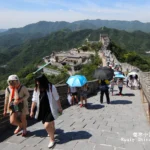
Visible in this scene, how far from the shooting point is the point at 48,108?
17.0ft

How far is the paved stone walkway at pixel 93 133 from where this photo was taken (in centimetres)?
518

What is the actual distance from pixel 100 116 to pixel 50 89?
331 centimetres

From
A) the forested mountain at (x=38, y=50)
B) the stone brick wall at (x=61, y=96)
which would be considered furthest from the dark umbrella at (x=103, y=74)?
the forested mountain at (x=38, y=50)

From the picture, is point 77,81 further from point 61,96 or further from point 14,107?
point 14,107

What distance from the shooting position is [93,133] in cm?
598

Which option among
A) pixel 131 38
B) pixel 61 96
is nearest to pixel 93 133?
pixel 61 96

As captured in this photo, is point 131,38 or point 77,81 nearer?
point 77,81

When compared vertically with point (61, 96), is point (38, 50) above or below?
below

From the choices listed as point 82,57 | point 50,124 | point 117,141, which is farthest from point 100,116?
point 82,57

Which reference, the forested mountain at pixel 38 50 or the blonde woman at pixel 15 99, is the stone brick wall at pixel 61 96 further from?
the forested mountain at pixel 38 50

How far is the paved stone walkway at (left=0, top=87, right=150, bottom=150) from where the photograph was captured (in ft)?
17.0

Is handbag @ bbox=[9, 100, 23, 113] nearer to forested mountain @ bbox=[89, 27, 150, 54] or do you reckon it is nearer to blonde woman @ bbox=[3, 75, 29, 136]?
blonde woman @ bbox=[3, 75, 29, 136]

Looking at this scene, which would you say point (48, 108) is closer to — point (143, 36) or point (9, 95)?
point (9, 95)

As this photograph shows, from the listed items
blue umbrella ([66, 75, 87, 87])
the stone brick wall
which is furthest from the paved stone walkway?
blue umbrella ([66, 75, 87, 87])
